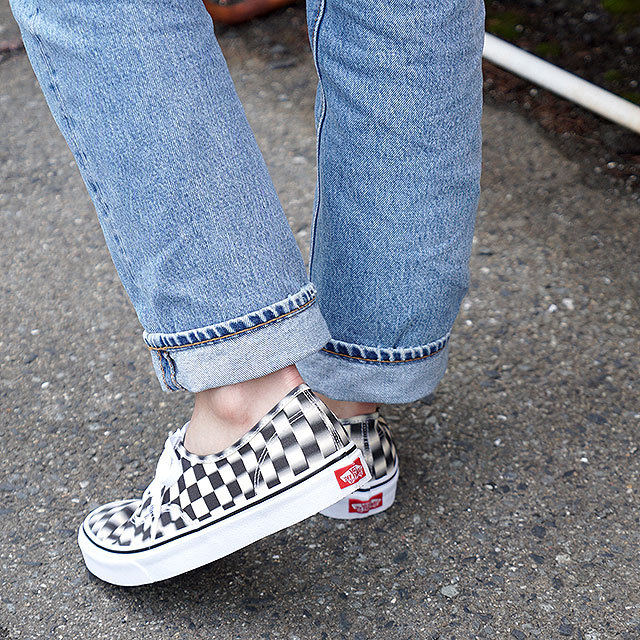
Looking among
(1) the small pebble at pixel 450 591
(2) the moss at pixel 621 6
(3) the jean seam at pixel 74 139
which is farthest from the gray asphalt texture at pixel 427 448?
(2) the moss at pixel 621 6

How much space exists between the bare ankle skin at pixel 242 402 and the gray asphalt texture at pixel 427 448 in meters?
0.24

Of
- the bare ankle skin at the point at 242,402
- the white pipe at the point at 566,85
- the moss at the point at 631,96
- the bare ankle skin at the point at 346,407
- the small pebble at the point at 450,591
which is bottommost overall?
the moss at the point at 631,96

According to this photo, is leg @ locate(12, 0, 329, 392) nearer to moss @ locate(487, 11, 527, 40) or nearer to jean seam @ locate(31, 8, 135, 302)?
jean seam @ locate(31, 8, 135, 302)

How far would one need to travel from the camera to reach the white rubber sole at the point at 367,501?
0.98m

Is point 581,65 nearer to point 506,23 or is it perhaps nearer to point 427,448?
point 506,23

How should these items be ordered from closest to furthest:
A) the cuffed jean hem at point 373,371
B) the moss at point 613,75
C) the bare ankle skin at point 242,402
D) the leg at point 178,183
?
the leg at point 178,183 < the bare ankle skin at point 242,402 < the cuffed jean hem at point 373,371 < the moss at point 613,75

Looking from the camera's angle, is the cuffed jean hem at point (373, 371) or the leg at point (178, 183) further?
the cuffed jean hem at point (373, 371)

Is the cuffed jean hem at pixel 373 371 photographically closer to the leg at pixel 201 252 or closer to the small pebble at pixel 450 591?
the leg at pixel 201 252

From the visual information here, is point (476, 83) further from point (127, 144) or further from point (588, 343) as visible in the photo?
point (588, 343)

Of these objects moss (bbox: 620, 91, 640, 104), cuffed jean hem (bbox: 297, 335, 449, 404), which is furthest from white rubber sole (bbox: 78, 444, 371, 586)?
moss (bbox: 620, 91, 640, 104)

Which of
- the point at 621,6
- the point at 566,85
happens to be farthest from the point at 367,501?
the point at 621,6

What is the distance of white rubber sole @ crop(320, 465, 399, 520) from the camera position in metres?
0.98

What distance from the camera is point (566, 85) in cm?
169

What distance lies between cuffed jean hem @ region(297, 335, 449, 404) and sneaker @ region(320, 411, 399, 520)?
0.07 m
